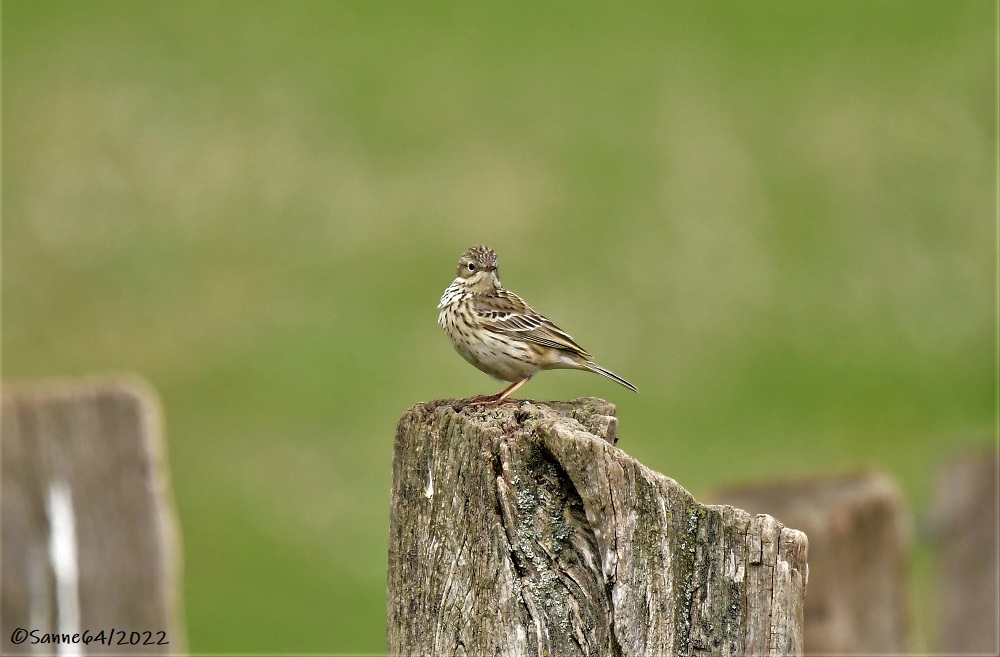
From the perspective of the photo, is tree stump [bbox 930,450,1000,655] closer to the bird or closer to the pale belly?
the bird

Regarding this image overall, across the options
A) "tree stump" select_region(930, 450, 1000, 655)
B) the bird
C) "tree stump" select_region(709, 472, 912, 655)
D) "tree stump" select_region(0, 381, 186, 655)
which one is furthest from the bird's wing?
"tree stump" select_region(930, 450, 1000, 655)

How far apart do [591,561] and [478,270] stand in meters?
4.72

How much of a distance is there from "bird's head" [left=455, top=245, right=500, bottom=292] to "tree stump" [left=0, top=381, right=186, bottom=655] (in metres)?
2.39

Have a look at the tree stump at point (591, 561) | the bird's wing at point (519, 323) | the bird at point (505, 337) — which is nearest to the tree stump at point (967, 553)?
the bird at point (505, 337)

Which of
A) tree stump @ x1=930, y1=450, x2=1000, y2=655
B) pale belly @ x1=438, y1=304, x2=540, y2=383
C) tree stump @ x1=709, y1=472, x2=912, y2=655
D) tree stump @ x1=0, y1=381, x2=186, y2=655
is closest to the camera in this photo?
tree stump @ x1=0, y1=381, x2=186, y2=655

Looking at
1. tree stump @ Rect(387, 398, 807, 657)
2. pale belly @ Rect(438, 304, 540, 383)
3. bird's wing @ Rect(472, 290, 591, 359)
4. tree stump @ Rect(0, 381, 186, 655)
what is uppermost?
bird's wing @ Rect(472, 290, 591, 359)

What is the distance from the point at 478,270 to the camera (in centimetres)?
840

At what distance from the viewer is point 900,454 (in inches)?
649

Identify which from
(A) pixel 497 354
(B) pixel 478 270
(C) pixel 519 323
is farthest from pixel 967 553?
(B) pixel 478 270

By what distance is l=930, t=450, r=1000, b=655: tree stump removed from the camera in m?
8.17

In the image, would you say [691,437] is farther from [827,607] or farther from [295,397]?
[827,607]

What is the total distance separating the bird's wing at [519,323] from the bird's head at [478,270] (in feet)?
0.78

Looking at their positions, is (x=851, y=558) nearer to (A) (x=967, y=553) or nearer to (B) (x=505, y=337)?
(A) (x=967, y=553)

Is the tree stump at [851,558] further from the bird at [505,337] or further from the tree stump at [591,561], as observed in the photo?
the tree stump at [591,561]
